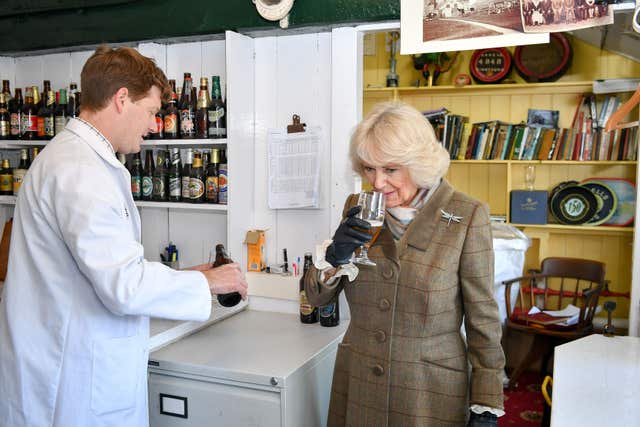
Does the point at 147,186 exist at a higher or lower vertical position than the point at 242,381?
higher

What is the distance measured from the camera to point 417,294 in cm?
156

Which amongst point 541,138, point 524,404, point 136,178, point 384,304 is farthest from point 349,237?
point 541,138

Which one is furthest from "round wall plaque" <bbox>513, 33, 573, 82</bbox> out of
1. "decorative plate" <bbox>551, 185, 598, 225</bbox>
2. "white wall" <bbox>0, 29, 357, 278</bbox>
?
"white wall" <bbox>0, 29, 357, 278</bbox>

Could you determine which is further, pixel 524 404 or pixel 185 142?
pixel 524 404

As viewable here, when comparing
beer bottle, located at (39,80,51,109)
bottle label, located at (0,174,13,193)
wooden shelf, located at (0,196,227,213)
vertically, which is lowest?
wooden shelf, located at (0,196,227,213)

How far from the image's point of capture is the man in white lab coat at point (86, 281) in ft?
4.88

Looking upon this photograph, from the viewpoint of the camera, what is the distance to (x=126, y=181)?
1.73 meters

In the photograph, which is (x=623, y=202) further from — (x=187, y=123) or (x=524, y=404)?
(x=187, y=123)

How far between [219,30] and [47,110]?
107cm

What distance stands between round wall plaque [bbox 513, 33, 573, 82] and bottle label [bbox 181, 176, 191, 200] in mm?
2860

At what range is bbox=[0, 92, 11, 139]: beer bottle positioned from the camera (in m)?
3.19

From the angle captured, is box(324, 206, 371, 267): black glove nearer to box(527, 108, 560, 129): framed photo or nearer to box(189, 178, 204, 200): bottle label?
box(189, 178, 204, 200): bottle label

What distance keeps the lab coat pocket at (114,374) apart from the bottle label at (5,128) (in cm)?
203

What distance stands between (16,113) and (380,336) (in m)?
2.46
